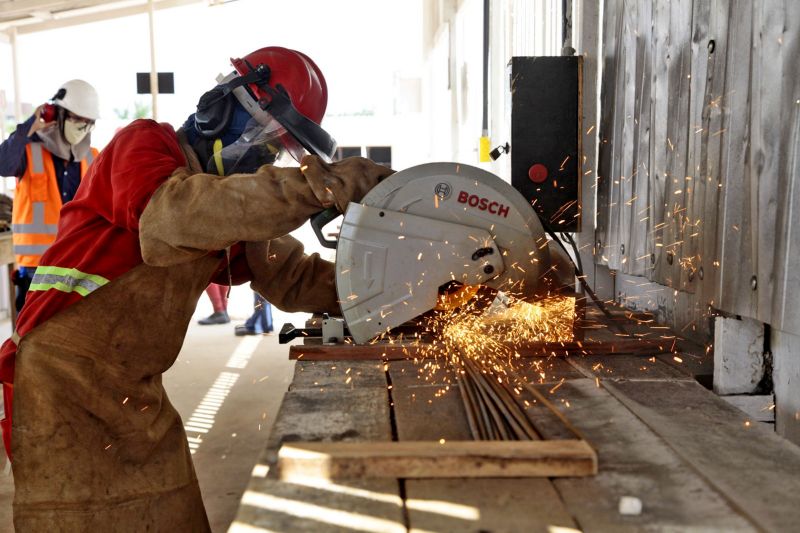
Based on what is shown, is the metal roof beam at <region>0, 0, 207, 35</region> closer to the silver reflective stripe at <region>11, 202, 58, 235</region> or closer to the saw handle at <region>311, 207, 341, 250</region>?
the silver reflective stripe at <region>11, 202, 58, 235</region>

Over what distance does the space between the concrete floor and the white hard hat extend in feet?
5.83

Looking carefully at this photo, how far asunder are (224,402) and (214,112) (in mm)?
3049

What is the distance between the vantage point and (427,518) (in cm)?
105

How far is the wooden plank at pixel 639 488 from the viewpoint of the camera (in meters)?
1.03

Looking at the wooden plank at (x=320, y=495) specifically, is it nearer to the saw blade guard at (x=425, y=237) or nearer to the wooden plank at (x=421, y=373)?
the wooden plank at (x=421, y=373)

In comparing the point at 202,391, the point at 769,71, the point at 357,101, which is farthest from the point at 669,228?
the point at 357,101

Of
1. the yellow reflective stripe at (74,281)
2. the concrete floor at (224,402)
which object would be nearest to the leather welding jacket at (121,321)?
the yellow reflective stripe at (74,281)

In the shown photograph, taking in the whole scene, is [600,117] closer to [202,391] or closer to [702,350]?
[702,350]

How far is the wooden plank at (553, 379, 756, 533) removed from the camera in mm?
1034

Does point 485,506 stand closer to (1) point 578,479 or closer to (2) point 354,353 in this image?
(1) point 578,479

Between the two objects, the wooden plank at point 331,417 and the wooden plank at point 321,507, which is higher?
the wooden plank at point 321,507

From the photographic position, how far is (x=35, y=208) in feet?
15.7

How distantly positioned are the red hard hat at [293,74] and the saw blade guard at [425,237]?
48cm

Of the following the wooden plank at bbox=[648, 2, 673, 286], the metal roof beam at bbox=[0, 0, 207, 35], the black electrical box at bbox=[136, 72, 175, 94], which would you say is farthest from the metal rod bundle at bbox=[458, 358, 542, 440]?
the metal roof beam at bbox=[0, 0, 207, 35]
